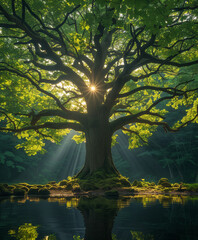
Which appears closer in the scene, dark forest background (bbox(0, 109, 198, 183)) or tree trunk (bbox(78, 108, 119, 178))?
tree trunk (bbox(78, 108, 119, 178))

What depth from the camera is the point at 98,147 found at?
1376 centimetres

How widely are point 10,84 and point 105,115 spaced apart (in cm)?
651

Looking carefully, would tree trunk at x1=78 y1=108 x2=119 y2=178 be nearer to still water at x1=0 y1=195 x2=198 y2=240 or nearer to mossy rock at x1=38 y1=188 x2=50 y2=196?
mossy rock at x1=38 y1=188 x2=50 y2=196

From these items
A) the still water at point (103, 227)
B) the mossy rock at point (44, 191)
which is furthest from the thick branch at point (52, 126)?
the still water at point (103, 227)

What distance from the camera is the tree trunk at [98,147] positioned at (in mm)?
13531

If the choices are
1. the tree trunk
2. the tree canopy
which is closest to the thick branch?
the tree canopy

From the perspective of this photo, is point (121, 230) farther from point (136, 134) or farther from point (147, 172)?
point (147, 172)

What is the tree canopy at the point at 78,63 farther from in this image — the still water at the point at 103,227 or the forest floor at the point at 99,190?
the still water at the point at 103,227

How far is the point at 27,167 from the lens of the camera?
5044 cm

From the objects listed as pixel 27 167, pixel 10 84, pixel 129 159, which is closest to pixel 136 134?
pixel 10 84

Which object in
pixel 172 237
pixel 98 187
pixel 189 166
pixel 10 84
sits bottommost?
pixel 172 237

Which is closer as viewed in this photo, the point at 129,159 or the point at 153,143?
the point at 153,143

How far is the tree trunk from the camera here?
13.5m

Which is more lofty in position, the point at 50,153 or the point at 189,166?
the point at 50,153
